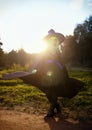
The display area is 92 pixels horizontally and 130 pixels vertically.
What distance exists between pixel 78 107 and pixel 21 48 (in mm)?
62381

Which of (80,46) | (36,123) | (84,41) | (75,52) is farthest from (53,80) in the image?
(75,52)

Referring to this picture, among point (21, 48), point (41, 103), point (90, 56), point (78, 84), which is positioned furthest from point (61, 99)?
point (21, 48)

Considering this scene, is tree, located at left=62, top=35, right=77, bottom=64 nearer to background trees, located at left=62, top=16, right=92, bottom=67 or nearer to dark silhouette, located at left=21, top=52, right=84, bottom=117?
background trees, located at left=62, top=16, right=92, bottom=67

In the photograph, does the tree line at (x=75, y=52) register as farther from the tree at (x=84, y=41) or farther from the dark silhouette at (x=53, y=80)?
the dark silhouette at (x=53, y=80)

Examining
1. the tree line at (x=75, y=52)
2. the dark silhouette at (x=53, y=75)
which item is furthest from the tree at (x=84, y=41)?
the dark silhouette at (x=53, y=75)

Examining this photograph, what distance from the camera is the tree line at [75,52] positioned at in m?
63.1

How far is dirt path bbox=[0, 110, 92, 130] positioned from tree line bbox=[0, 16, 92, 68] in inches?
2127

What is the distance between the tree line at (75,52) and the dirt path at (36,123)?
54033 millimetres

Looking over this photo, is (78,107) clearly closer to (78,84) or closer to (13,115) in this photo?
(78,84)

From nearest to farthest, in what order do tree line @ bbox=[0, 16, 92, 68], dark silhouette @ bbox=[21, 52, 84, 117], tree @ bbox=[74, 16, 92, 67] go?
1. dark silhouette @ bbox=[21, 52, 84, 117]
2. tree @ bbox=[74, 16, 92, 67]
3. tree line @ bbox=[0, 16, 92, 68]

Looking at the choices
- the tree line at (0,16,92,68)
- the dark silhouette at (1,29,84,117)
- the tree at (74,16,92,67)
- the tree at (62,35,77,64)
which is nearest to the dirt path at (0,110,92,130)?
the dark silhouette at (1,29,84,117)

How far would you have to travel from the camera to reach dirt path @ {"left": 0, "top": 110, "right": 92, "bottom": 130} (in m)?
6.30

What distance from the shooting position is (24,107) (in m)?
9.15

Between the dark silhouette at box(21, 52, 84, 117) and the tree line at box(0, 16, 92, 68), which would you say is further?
the tree line at box(0, 16, 92, 68)
